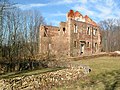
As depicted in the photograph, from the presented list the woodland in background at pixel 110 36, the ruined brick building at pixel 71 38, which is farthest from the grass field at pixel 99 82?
the woodland in background at pixel 110 36

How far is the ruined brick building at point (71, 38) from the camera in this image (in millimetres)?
36656

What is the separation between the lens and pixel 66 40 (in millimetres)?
36938

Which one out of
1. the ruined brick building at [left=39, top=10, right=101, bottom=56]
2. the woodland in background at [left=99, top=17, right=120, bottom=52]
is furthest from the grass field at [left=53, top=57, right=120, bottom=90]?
the woodland in background at [left=99, top=17, right=120, bottom=52]

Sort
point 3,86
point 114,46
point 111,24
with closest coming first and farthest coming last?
point 3,86
point 114,46
point 111,24

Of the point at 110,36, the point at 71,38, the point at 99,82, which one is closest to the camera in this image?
the point at 99,82

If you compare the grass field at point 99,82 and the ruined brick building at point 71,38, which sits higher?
the ruined brick building at point 71,38

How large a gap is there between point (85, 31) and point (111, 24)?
1226 inches

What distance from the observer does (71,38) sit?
3662cm

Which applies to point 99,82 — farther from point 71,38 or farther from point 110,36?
point 110,36

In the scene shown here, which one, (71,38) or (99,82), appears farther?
(71,38)

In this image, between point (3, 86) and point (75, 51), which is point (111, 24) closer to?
point (75, 51)

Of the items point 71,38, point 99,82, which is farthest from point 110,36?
point 99,82

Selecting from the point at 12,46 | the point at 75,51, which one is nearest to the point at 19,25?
the point at 12,46

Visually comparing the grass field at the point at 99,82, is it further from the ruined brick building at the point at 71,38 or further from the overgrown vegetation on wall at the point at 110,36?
the overgrown vegetation on wall at the point at 110,36
